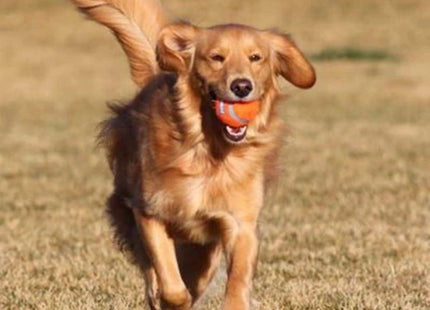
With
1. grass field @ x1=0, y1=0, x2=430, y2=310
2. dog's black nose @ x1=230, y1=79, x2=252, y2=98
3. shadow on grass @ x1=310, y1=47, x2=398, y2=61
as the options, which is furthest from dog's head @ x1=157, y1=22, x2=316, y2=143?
shadow on grass @ x1=310, y1=47, x2=398, y2=61

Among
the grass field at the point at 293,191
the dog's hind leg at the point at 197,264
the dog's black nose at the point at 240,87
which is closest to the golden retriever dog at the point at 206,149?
the dog's black nose at the point at 240,87

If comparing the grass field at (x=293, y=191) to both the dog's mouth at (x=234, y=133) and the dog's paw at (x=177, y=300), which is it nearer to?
the dog's mouth at (x=234, y=133)

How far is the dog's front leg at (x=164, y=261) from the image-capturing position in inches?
207

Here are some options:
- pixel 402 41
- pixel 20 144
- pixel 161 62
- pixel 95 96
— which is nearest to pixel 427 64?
pixel 402 41

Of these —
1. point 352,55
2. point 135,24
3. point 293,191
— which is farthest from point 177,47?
point 352,55

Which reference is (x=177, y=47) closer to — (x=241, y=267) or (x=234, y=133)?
(x=234, y=133)

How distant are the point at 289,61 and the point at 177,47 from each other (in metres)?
0.53

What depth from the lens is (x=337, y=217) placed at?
9.41 metres

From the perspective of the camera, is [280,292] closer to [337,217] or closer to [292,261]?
[292,261]

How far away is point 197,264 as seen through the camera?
19.4 feet

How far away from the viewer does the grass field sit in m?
6.62

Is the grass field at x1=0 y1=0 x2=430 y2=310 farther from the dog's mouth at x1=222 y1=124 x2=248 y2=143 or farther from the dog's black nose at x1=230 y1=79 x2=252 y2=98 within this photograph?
the dog's black nose at x1=230 y1=79 x2=252 y2=98

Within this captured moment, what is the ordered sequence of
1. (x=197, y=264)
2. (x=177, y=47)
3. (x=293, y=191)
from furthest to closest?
(x=293, y=191)
(x=197, y=264)
(x=177, y=47)

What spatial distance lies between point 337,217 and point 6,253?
9.18 feet
